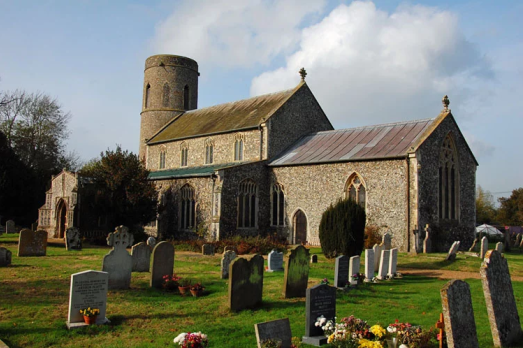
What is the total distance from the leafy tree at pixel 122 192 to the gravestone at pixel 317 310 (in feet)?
60.4

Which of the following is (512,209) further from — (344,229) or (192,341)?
(192,341)

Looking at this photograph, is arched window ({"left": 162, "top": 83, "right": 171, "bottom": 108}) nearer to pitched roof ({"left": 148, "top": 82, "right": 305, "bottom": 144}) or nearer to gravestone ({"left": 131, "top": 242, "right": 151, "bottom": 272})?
pitched roof ({"left": 148, "top": 82, "right": 305, "bottom": 144})

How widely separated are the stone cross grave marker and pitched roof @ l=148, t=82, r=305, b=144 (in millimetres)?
21968

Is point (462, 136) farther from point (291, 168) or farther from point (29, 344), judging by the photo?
point (29, 344)

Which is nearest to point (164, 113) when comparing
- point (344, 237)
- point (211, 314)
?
point (344, 237)

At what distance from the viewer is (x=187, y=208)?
28188 mm

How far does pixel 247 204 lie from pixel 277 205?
183cm

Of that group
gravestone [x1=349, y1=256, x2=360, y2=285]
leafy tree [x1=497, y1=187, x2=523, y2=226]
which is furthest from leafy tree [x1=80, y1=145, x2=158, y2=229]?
leafy tree [x1=497, y1=187, x2=523, y2=226]

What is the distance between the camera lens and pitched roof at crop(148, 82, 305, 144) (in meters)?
29.5

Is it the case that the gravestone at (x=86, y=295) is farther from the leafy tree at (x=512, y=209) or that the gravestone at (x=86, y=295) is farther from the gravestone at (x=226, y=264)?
the leafy tree at (x=512, y=209)

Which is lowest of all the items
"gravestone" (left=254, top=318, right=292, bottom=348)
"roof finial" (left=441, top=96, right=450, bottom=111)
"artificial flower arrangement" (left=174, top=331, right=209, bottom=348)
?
"artificial flower arrangement" (left=174, top=331, right=209, bottom=348)

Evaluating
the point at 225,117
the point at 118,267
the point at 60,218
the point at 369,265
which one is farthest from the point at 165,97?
the point at 118,267

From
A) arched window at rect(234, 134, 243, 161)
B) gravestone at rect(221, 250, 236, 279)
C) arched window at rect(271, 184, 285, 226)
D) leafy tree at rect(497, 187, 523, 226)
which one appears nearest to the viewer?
gravestone at rect(221, 250, 236, 279)

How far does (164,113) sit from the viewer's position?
39688 millimetres
